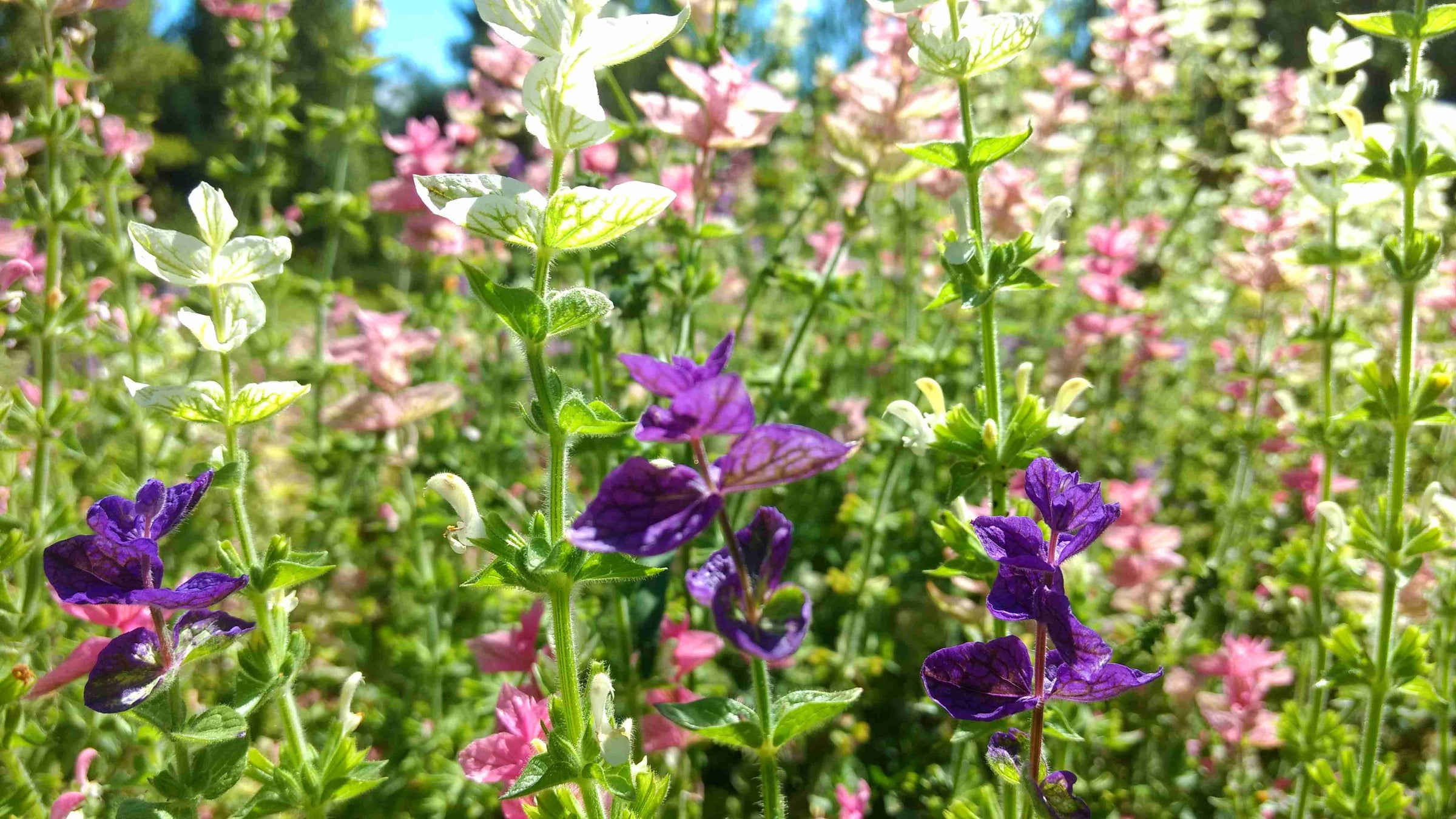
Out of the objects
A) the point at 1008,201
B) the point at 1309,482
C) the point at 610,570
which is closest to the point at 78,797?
the point at 610,570

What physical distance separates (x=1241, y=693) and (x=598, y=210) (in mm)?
2142

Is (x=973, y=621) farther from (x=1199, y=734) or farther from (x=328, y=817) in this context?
(x=328, y=817)

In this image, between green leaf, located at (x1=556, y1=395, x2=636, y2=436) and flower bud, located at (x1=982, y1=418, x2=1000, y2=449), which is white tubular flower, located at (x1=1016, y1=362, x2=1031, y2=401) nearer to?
flower bud, located at (x1=982, y1=418, x2=1000, y2=449)

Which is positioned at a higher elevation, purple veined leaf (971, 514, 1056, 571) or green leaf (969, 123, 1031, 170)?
green leaf (969, 123, 1031, 170)

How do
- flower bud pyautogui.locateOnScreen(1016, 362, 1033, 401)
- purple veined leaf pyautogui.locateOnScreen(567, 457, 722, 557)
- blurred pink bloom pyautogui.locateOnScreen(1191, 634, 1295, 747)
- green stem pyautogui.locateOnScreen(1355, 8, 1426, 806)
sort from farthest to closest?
blurred pink bloom pyautogui.locateOnScreen(1191, 634, 1295, 747), green stem pyautogui.locateOnScreen(1355, 8, 1426, 806), flower bud pyautogui.locateOnScreen(1016, 362, 1033, 401), purple veined leaf pyautogui.locateOnScreen(567, 457, 722, 557)

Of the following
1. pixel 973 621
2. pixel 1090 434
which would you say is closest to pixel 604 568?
pixel 973 621

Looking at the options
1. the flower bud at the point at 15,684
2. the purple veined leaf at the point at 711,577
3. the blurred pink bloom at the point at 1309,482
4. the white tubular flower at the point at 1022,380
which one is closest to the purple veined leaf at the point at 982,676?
the purple veined leaf at the point at 711,577

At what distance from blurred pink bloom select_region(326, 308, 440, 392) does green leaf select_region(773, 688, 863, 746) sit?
1652 mm

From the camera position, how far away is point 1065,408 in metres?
1.31

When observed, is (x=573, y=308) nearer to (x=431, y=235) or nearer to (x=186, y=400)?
(x=186, y=400)

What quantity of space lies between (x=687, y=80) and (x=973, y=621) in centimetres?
131

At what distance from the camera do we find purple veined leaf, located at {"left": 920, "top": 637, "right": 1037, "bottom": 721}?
0.94 metres

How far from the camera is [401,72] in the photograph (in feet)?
66.6

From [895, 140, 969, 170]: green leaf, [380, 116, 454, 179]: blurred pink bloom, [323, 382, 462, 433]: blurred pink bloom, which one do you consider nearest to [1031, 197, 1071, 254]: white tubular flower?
[895, 140, 969, 170]: green leaf
